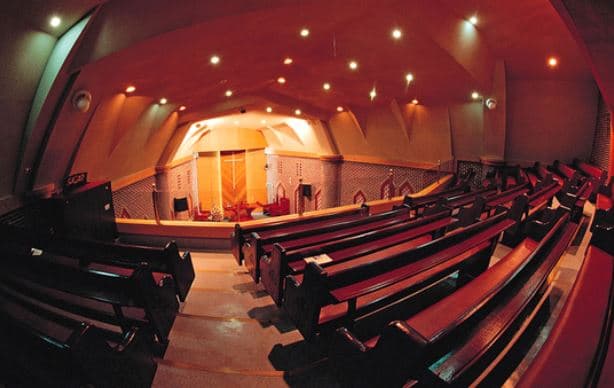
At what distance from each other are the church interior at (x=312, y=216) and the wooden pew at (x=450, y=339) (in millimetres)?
11

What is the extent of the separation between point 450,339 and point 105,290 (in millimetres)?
1825

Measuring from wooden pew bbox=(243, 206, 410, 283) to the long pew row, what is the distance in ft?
1.76

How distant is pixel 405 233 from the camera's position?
2709 millimetres

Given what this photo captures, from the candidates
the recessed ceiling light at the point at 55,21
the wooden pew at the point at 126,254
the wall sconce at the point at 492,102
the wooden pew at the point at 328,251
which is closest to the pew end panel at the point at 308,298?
the wooden pew at the point at 328,251

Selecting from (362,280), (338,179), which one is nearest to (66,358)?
(362,280)

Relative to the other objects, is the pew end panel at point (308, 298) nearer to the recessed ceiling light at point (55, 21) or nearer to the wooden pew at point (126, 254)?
the wooden pew at point (126, 254)

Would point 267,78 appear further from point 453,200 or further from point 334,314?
point 334,314

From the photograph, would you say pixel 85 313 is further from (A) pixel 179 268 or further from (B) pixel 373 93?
(B) pixel 373 93

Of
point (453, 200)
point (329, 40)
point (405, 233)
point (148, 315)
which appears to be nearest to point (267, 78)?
point (329, 40)

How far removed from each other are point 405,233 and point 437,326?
1306 millimetres

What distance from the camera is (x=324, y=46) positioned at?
625cm

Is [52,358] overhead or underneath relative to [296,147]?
underneath

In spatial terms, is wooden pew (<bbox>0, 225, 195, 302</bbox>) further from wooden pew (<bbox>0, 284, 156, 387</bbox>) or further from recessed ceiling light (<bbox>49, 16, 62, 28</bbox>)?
recessed ceiling light (<bbox>49, 16, 62, 28</bbox>)

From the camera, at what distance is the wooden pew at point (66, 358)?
3.60ft
